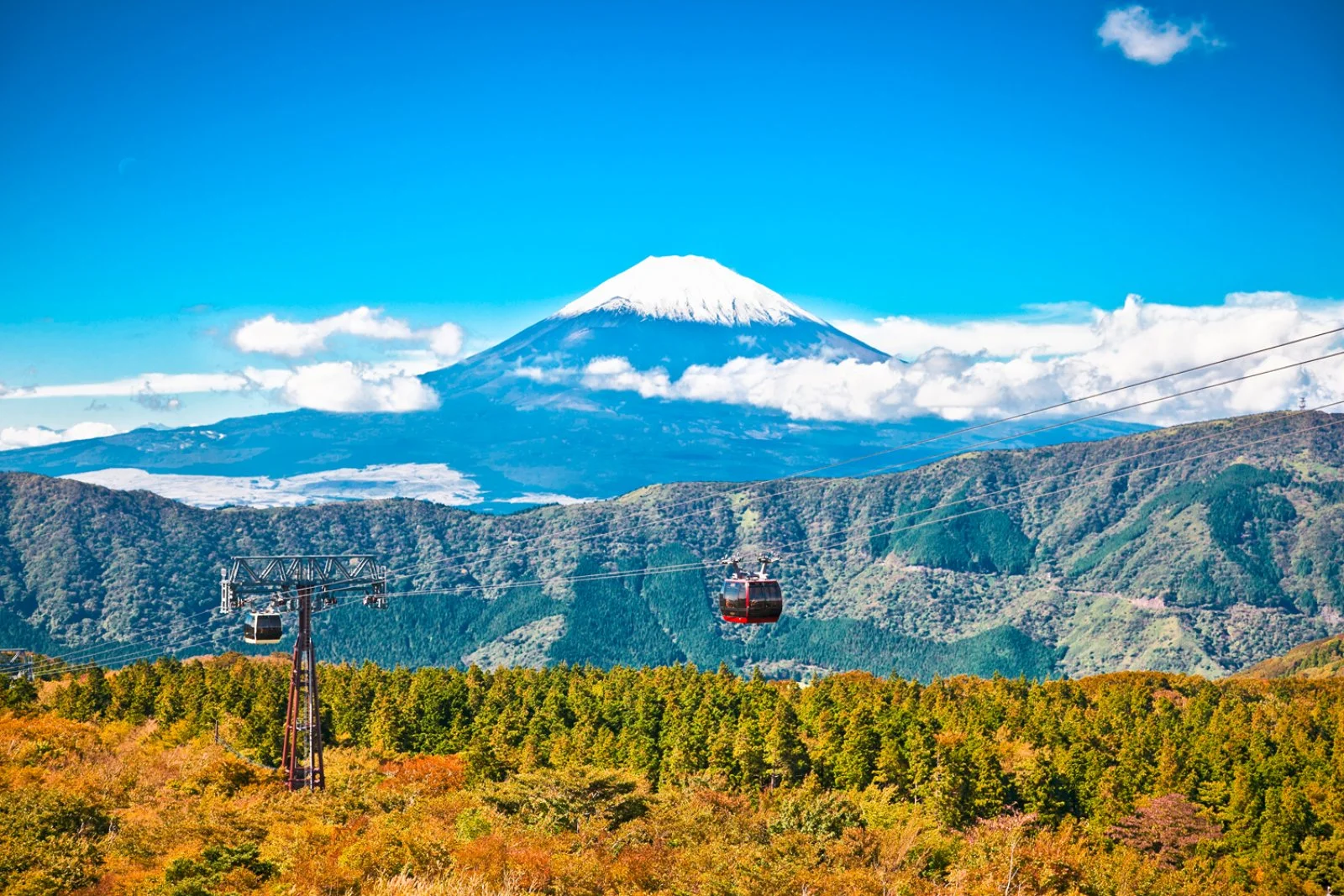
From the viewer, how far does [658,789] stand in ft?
343

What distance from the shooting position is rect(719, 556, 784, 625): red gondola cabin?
5975 centimetres

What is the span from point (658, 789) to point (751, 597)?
50087 mm

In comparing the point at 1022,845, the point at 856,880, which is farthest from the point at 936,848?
the point at 856,880

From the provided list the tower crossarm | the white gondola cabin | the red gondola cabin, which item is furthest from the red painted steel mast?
the red gondola cabin

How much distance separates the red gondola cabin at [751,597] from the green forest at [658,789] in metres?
11.7

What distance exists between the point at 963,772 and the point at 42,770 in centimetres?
6280

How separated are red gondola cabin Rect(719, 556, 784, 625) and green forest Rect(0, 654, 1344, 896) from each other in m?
11.7

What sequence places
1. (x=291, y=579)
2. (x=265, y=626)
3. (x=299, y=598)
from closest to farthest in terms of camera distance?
(x=265, y=626) < (x=299, y=598) < (x=291, y=579)

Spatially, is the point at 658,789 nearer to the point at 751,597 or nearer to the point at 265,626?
the point at 265,626

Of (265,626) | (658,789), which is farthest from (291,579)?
(658,789)

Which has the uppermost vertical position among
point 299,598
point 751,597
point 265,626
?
point 299,598

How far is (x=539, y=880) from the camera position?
51844 mm

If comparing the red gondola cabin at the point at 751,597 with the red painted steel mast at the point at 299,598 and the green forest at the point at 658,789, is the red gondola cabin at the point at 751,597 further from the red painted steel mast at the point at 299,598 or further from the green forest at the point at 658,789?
the red painted steel mast at the point at 299,598

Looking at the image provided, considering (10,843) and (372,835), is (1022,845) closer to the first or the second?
(372,835)
